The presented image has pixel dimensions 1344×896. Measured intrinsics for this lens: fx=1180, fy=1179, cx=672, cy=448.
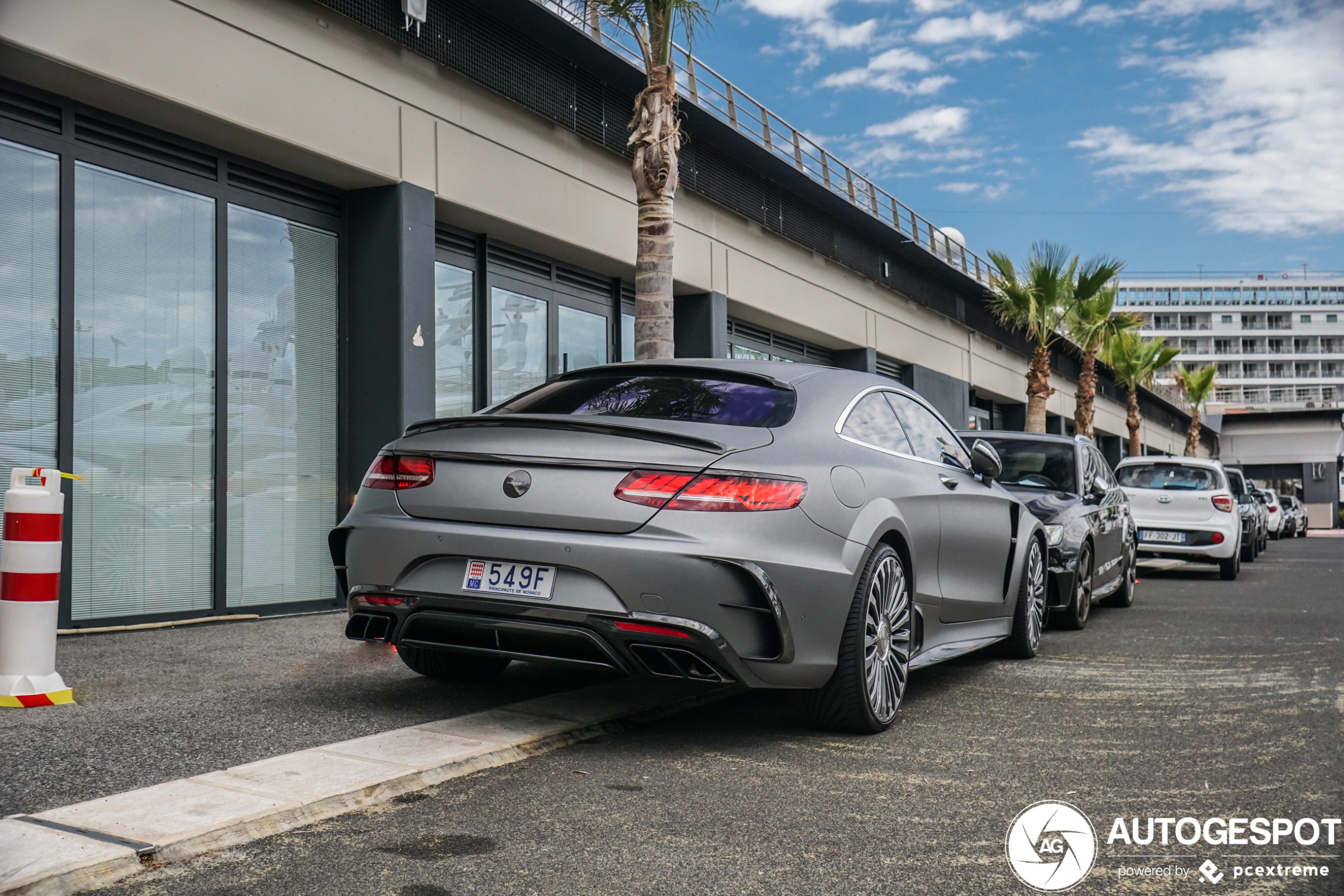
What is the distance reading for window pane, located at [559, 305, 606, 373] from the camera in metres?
13.9

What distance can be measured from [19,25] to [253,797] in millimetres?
6044

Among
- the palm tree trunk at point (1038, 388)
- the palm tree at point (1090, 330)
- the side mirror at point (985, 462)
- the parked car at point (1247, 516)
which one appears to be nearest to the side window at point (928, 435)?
the side mirror at point (985, 462)

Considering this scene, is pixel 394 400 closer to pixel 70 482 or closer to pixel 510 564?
pixel 70 482

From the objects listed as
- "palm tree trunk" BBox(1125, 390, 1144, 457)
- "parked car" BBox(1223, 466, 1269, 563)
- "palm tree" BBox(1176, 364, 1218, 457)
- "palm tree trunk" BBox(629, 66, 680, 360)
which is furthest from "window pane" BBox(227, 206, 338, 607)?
"palm tree" BBox(1176, 364, 1218, 457)

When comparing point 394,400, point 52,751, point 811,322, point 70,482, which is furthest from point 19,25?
point 811,322

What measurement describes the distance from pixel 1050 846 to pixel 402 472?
8.84 feet

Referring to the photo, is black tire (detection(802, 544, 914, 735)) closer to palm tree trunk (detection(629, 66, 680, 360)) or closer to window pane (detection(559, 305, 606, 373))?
palm tree trunk (detection(629, 66, 680, 360))

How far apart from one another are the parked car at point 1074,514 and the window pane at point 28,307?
23.0ft

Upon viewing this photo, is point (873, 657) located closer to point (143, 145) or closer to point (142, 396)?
point (142, 396)

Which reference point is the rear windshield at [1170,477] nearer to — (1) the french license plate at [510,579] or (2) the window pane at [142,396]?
(2) the window pane at [142,396]

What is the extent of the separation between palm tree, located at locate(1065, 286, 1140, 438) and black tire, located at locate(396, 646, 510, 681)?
21.5 metres

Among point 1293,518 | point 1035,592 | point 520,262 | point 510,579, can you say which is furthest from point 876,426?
point 1293,518

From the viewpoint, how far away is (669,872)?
10.1 feet

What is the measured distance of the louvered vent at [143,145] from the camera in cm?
834
